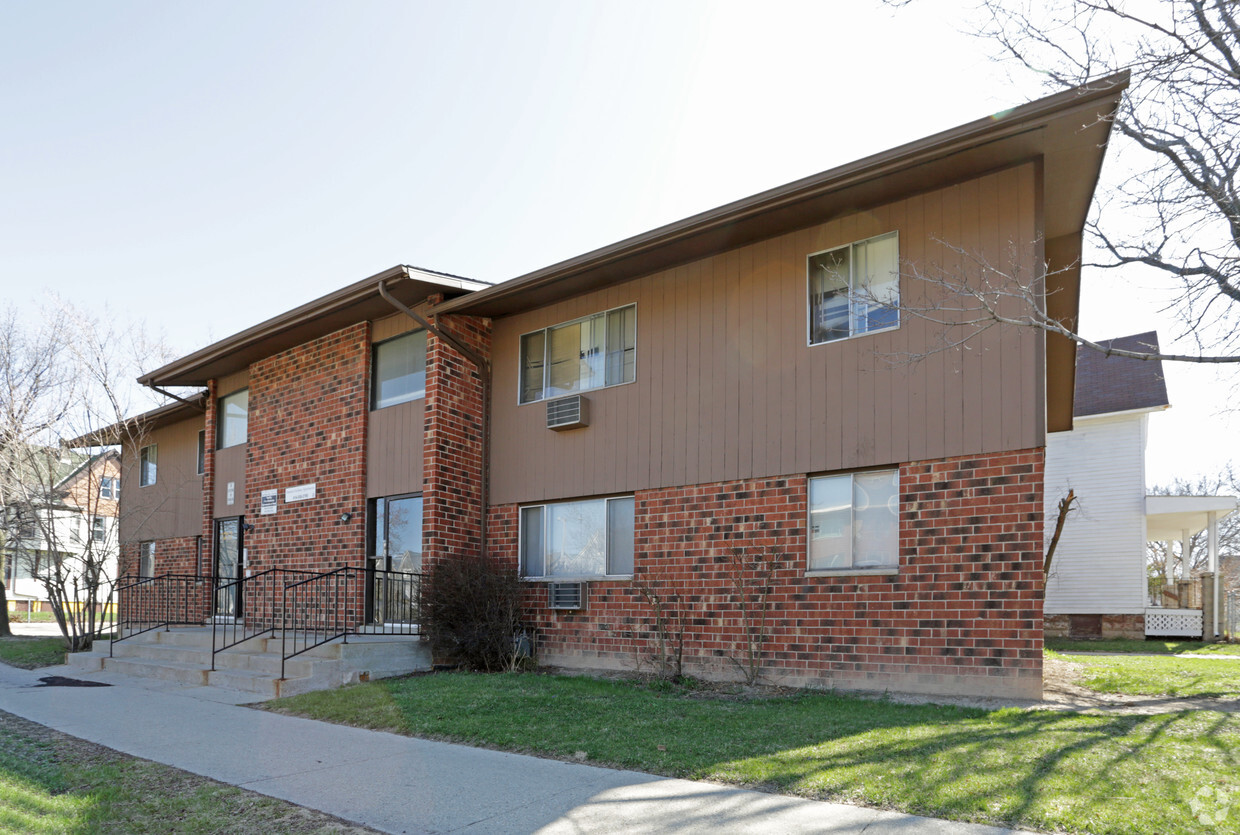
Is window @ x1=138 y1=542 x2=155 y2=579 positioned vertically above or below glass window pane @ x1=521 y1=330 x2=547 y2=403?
below

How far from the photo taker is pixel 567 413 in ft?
39.6

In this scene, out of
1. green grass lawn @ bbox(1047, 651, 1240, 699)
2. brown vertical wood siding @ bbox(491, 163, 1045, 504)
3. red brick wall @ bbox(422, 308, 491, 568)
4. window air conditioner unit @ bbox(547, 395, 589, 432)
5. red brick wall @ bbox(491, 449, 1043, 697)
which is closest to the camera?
red brick wall @ bbox(491, 449, 1043, 697)

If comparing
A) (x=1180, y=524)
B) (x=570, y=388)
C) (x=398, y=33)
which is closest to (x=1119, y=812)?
(x=570, y=388)

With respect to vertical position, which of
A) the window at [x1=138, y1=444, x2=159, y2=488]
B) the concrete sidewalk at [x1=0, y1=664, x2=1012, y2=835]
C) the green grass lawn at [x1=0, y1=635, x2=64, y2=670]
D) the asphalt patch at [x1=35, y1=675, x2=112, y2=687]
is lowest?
the green grass lawn at [x1=0, y1=635, x2=64, y2=670]

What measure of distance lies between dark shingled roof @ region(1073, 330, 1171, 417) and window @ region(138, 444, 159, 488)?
2085 centimetres

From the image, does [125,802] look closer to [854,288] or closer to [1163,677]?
[854,288]

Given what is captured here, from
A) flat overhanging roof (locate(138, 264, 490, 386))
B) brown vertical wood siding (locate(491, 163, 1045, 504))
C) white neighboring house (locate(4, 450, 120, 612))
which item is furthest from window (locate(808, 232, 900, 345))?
white neighboring house (locate(4, 450, 120, 612))

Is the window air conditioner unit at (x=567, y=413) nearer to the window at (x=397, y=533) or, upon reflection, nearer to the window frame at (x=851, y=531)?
the window at (x=397, y=533)

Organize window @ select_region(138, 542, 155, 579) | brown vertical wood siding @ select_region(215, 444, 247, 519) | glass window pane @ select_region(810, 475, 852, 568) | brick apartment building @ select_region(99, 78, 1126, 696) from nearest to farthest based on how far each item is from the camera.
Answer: brick apartment building @ select_region(99, 78, 1126, 696) → glass window pane @ select_region(810, 475, 852, 568) → brown vertical wood siding @ select_region(215, 444, 247, 519) → window @ select_region(138, 542, 155, 579)

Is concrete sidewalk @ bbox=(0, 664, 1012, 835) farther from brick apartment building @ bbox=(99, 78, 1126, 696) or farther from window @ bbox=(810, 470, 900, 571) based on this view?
window @ bbox=(810, 470, 900, 571)

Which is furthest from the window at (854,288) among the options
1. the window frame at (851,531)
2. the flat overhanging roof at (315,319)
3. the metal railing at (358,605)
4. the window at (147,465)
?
the window at (147,465)

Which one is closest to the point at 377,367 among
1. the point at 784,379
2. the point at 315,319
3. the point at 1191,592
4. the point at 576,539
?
the point at 315,319

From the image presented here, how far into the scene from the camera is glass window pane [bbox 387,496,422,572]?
13.0 m

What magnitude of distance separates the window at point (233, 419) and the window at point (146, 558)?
453 cm
